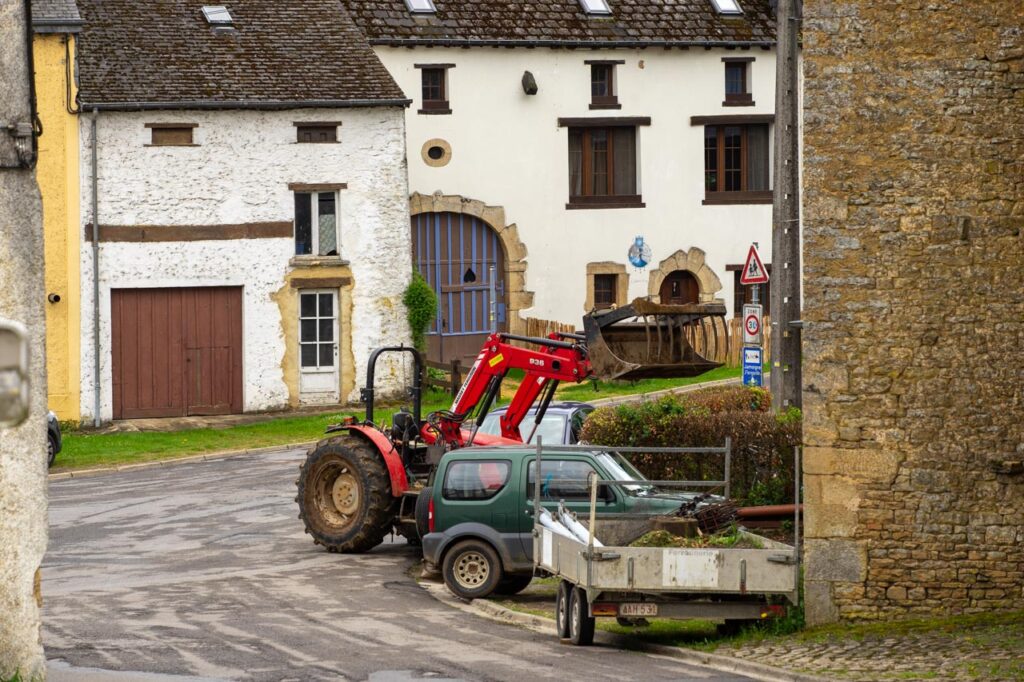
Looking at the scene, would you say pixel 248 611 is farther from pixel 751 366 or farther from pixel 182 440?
pixel 182 440

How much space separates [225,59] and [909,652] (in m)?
24.0

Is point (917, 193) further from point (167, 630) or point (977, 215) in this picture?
point (167, 630)

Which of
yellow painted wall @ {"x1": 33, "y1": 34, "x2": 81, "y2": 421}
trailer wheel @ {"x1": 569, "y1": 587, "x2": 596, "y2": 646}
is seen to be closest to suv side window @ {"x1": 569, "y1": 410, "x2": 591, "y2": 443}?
trailer wheel @ {"x1": 569, "y1": 587, "x2": 596, "y2": 646}

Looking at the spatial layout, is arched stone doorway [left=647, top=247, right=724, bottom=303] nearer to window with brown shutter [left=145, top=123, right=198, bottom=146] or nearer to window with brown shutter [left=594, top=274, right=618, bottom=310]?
window with brown shutter [left=594, top=274, right=618, bottom=310]

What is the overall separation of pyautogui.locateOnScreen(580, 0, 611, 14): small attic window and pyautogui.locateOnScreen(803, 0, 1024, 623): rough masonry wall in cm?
2522

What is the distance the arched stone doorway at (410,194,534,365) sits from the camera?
1550 inches

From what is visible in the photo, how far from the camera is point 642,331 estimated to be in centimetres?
1875

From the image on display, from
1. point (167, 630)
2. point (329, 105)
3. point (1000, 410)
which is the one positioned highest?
point (329, 105)

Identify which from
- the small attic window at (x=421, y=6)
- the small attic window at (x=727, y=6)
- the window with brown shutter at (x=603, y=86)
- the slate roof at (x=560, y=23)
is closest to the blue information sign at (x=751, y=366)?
the slate roof at (x=560, y=23)

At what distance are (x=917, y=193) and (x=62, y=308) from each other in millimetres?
21657

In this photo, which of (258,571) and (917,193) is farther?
(258,571)

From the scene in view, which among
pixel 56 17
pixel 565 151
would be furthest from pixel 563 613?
pixel 565 151

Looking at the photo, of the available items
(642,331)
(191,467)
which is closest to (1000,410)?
(642,331)

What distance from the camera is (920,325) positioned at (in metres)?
15.3
